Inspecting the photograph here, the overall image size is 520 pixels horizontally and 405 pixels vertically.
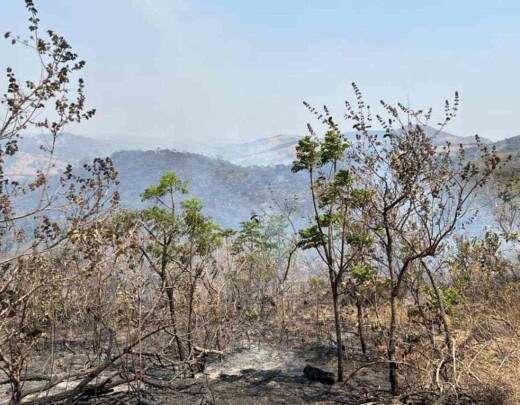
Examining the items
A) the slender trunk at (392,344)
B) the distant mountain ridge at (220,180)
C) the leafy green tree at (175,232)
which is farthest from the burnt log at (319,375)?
the distant mountain ridge at (220,180)

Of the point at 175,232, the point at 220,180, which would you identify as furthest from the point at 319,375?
the point at 220,180

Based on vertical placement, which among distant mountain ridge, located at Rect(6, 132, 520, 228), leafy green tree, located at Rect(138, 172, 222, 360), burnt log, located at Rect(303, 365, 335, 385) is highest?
distant mountain ridge, located at Rect(6, 132, 520, 228)

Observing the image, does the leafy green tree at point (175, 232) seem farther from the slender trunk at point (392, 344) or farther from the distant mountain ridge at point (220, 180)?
the distant mountain ridge at point (220, 180)

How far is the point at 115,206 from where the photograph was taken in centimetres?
805

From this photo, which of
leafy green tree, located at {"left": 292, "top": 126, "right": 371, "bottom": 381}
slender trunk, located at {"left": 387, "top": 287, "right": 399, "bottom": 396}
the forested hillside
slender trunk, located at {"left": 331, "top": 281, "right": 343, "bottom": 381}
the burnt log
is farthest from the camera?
the burnt log

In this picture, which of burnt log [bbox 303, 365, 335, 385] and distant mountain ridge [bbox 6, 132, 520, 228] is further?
distant mountain ridge [bbox 6, 132, 520, 228]

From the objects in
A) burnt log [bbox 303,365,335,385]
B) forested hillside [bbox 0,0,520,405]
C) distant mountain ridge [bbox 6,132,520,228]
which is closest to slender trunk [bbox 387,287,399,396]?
forested hillside [bbox 0,0,520,405]

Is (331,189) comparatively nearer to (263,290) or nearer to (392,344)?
(392,344)

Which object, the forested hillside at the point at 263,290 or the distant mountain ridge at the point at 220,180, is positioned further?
the distant mountain ridge at the point at 220,180

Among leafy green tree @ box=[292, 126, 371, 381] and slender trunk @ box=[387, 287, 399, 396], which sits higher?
leafy green tree @ box=[292, 126, 371, 381]

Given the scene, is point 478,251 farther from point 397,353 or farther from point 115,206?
point 115,206

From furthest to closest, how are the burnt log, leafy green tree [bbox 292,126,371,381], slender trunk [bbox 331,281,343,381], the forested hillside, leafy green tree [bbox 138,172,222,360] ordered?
leafy green tree [bbox 138,172,222,360] < the burnt log < slender trunk [bbox 331,281,343,381] < leafy green tree [bbox 292,126,371,381] < the forested hillside

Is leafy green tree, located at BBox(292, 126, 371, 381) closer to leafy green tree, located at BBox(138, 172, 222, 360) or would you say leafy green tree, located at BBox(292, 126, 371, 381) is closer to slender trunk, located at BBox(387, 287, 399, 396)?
slender trunk, located at BBox(387, 287, 399, 396)

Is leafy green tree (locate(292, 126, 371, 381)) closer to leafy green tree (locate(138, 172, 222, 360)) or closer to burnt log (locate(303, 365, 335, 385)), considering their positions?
burnt log (locate(303, 365, 335, 385))
